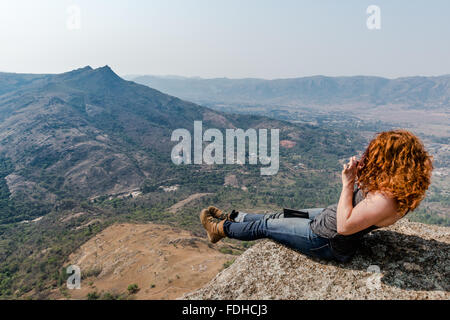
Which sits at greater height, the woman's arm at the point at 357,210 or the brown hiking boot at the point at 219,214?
the woman's arm at the point at 357,210

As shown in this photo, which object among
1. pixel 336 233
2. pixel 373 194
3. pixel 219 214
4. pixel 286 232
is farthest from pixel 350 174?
pixel 219 214

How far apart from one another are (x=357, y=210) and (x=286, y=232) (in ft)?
3.92

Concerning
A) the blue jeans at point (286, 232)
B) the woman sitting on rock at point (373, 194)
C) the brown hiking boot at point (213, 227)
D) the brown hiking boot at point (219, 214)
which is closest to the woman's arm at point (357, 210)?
the woman sitting on rock at point (373, 194)

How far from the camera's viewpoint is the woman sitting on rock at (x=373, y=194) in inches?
99.7

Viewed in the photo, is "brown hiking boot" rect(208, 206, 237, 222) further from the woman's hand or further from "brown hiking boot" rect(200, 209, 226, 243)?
the woman's hand

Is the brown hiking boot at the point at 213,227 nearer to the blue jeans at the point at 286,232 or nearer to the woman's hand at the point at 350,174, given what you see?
the blue jeans at the point at 286,232

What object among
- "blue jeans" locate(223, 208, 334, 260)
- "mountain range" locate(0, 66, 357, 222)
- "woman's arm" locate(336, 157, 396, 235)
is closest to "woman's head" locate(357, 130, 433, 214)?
"woman's arm" locate(336, 157, 396, 235)

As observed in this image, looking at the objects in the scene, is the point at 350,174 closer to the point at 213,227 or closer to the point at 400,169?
the point at 400,169

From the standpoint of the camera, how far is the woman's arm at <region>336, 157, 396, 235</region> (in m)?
2.55

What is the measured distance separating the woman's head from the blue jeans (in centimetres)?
94

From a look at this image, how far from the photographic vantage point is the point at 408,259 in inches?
132

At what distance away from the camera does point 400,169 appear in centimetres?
255
